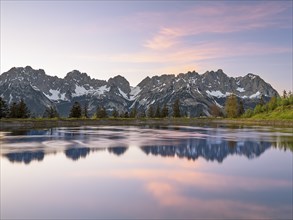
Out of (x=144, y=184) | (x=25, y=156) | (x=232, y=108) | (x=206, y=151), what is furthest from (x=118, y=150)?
(x=232, y=108)

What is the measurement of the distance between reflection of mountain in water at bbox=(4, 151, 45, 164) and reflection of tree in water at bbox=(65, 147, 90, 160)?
113 inches

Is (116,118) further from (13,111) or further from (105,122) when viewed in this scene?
(13,111)

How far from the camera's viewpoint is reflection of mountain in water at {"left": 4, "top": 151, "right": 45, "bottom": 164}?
35938mm

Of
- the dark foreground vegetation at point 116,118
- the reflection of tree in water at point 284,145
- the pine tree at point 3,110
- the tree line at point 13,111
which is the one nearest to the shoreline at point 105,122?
the dark foreground vegetation at point 116,118

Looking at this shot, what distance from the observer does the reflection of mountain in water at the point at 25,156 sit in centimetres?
3594

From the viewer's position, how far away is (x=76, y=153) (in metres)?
42.1

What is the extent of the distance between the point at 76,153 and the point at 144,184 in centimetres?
1845

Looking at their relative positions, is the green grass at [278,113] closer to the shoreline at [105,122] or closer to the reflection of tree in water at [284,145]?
the shoreline at [105,122]

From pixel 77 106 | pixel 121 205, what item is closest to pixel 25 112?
pixel 77 106

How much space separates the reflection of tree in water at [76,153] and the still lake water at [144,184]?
4.3 inches

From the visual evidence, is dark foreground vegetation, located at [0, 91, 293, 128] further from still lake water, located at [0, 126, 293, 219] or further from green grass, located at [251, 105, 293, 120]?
still lake water, located at [0, 126, 293, 219]

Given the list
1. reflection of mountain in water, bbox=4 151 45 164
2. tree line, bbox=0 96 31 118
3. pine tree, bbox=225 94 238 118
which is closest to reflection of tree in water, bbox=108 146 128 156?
reflection of mountain in water, bbox=4 151 45 164

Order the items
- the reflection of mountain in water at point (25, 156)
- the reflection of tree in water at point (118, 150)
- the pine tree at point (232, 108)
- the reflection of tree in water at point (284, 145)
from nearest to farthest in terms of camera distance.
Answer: the reflection of mountain in water at point (25, 156)
the reflection of tree in water at point (118, 150)
the reflection of tree in water at point (284, 145)
the pine tree at point (232, 108)

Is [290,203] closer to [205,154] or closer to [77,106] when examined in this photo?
[205,154]
